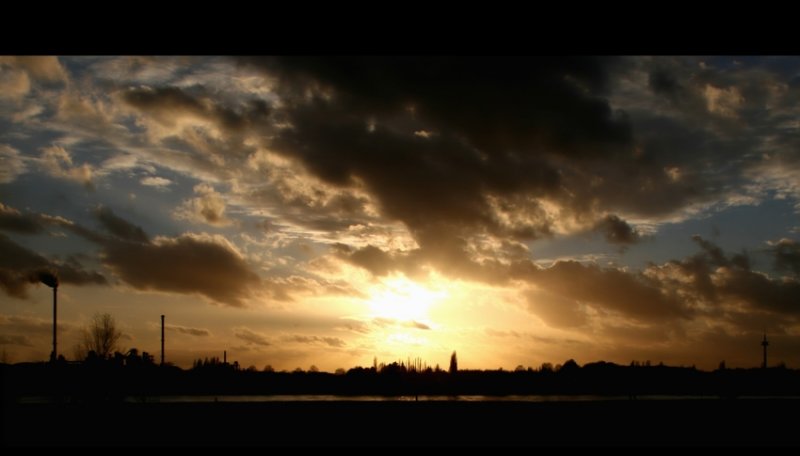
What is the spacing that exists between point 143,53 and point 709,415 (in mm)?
34592

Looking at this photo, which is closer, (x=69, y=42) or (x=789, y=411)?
(x=69, y=42)

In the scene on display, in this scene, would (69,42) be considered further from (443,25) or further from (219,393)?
(219,393)

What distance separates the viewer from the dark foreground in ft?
75.9

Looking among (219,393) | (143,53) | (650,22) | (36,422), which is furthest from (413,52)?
(219,393)

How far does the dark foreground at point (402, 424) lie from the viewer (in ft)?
75.9

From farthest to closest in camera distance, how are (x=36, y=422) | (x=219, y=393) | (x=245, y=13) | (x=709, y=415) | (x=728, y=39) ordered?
(x=219, y=393), (x=709, y=415), (x=36, y=422), (x=728, y=39), (x=245, y=13)

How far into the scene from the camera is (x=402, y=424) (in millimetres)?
27547

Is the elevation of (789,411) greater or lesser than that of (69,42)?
lesser

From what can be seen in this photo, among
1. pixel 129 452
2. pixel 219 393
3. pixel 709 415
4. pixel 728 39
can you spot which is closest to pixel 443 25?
pixel 728 39

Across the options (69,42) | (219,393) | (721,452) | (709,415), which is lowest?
(219,393)

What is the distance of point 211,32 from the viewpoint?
3.74 meters

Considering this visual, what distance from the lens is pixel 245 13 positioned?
3600mm

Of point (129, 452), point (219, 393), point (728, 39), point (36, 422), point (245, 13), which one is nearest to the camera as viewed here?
point (245, 13)

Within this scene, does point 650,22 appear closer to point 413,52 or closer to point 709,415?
point 413,52
